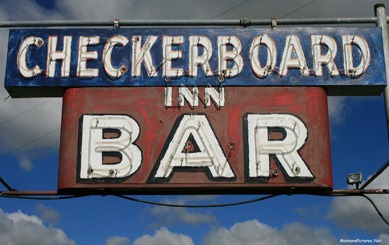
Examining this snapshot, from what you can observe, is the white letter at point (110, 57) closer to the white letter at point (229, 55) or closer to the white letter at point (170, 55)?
the white letter at point (170, 55)

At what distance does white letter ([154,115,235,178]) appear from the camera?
9023 millimetres

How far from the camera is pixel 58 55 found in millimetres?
9828

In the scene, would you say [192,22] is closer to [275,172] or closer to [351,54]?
[351,54]

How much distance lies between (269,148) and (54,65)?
352cm

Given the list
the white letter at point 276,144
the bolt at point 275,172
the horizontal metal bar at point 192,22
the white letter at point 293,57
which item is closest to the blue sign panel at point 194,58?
the white letter at point 293,57

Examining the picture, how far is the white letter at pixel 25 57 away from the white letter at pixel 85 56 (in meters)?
0.60

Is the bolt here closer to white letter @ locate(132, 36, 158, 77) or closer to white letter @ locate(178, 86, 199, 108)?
white letter @ locate(178, 86, 199, 108)

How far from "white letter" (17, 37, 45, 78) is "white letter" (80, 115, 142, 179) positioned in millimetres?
1136

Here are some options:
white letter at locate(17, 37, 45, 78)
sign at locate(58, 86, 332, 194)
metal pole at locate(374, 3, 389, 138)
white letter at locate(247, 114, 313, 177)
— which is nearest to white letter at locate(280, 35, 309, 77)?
sign at locate(58, 86, 332, 194)

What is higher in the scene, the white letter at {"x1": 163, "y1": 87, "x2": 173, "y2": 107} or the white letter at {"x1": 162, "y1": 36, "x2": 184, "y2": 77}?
the white letter at {"x1": 162, "y1": 36, "x2": 184, "y2": 77}

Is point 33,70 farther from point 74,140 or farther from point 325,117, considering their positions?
point 325,117

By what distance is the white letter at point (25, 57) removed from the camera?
32.0 feet

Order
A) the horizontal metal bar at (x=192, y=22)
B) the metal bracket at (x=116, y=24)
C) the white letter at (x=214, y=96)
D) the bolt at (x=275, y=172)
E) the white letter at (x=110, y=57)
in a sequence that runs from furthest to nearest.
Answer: the metal bracket at (x=116, y=24) < the horizontal metal bar at (x=192, y=22) < the white letter at (x=110, y=57) < the white letter at (x=214, y=96) < the bolt at (x=275, y=172)

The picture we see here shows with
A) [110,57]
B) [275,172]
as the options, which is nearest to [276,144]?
[275,172]
